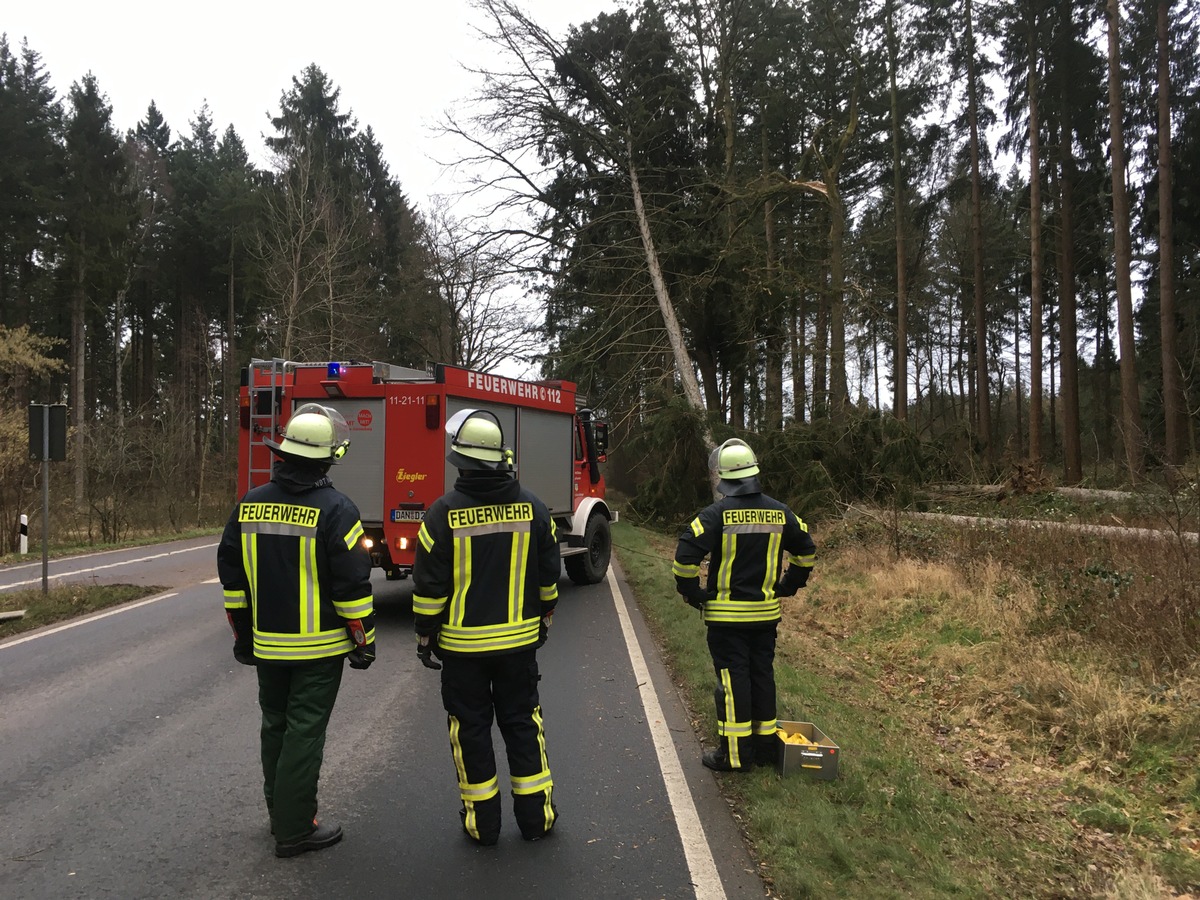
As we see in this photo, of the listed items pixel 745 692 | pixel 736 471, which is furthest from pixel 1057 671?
pixel 736 471

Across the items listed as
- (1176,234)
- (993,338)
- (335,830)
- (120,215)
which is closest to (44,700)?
(335,830)

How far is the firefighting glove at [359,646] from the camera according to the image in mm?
3352

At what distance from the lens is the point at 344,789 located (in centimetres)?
404

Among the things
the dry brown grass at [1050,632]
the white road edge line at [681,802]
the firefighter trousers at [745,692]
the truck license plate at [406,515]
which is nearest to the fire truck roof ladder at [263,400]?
the truck license plate at [406,515]

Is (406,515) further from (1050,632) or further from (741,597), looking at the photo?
(1050,632)

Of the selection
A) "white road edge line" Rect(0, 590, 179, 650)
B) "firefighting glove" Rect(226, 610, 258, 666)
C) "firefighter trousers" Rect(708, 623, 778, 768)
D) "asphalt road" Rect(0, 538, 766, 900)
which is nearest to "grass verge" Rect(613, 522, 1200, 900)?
"firefighter trousers" Rect(708, 623, 778, 768)

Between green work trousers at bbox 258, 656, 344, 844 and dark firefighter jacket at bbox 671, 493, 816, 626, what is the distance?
1.93 m

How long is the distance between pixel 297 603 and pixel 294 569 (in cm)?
15

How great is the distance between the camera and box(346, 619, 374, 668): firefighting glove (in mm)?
3352

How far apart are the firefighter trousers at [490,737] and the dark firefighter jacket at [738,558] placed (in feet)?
3.84

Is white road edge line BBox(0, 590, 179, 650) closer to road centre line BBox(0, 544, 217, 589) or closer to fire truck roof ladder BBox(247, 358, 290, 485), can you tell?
road centre line BBox(0, 544, 217, 589)

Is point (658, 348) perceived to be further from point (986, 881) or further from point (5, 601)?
point (986, 881)

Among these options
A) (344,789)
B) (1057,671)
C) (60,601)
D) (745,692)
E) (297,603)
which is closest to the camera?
(297,603)


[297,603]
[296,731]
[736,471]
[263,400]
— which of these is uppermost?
[263,400]
